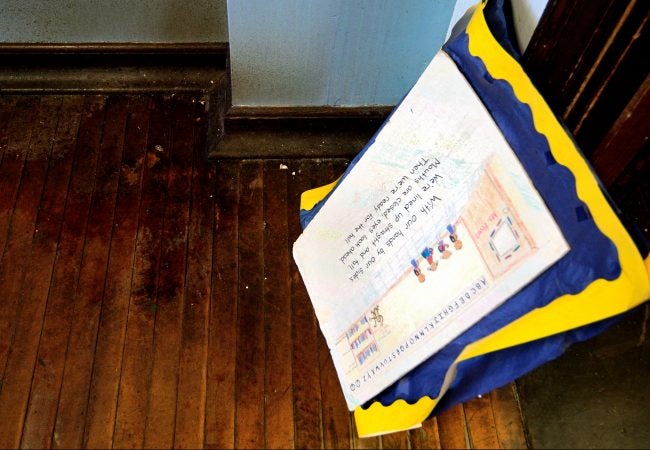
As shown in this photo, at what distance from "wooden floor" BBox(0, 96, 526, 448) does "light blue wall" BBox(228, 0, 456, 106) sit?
7.5 inches

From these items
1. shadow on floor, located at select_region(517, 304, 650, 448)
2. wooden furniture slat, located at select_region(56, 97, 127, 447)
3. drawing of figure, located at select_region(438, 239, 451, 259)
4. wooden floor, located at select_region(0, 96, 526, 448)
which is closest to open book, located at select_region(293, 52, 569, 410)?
drawing of figure, located at select_region(438, 239, 451, 259)

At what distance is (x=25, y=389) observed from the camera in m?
1.23

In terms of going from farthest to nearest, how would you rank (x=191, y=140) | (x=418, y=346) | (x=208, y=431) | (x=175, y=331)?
1. (x=191, y=140)
2. (x=175, y=331)
3. (x=208, y=431)
4. (x=418, y=346)

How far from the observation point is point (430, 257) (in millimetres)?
1083

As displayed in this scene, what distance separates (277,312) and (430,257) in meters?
0.41

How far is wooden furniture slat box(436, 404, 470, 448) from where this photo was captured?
1.21 m

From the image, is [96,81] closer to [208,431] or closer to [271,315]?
[271,315]

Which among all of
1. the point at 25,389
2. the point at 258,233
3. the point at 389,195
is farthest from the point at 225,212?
the point at 25,389

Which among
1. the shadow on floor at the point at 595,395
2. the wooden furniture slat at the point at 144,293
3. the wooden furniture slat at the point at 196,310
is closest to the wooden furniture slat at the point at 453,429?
the shadow on floor at the point at 595,395

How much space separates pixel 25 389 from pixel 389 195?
81 centimetres

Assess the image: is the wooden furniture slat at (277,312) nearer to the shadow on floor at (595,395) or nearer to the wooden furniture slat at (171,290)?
the wooden furniture slat at (171,290)

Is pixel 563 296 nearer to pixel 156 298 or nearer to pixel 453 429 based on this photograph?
pixel 453 429

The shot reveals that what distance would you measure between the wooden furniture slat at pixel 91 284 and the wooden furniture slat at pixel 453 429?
2.28 ft

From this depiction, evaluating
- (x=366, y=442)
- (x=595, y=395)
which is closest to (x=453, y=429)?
(x=366, y=442)
